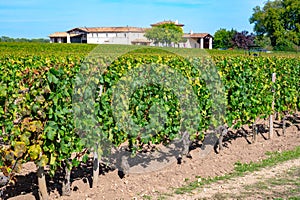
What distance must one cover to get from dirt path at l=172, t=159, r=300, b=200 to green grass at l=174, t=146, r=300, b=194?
0.12 meters

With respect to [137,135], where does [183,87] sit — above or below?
above

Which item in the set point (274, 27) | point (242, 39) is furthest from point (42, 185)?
point (242, 39)

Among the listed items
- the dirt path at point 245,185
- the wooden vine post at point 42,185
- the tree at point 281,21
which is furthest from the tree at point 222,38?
the wooden vine post at point 42,185

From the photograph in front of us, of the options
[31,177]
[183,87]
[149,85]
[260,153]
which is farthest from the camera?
[260,153]

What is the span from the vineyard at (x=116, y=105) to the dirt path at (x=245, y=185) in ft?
3.79

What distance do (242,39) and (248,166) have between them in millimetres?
76114

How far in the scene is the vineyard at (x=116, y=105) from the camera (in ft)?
17.1

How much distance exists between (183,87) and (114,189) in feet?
7.78

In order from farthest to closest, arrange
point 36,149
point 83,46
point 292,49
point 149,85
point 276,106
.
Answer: point 292,49 → point 83,46 → point 276,106 → point 149,85 → point 36,149

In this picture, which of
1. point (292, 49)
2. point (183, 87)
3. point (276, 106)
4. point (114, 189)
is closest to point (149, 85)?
point (183, 87)

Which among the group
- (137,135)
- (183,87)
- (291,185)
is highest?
(183,87)

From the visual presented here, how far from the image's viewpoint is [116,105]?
244 inches

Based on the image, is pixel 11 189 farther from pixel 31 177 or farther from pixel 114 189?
pixel 114 189

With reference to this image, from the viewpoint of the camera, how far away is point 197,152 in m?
8.01
